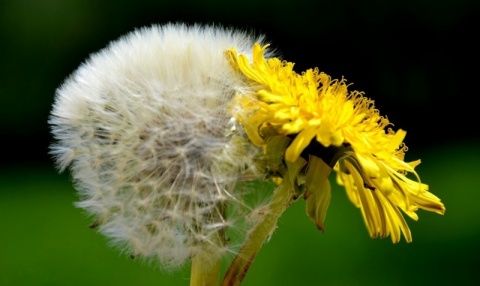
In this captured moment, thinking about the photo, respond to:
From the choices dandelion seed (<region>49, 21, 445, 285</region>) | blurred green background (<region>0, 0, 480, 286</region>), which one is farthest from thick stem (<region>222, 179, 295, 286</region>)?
blurred green background (<region>0, 0, 480, 286</region>)

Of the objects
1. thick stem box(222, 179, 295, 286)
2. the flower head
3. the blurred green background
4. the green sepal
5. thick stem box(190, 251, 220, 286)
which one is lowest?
thick stem box(190, 251, 220, 286)

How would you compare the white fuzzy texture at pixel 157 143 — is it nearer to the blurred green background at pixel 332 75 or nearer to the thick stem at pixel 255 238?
the thick stem at pixel 255 238

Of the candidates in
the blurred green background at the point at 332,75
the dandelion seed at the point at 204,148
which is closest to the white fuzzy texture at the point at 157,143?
the dandelion seed at the point at 204,148

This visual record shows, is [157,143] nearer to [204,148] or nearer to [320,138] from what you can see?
[204,148]

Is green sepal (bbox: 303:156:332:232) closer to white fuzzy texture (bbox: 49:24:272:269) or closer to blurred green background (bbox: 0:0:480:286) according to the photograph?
white fuzzy texture (bbox: 49:24:272:269)

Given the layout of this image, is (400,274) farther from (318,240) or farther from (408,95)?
(408,95)

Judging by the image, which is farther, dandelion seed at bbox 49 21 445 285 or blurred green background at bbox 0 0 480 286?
blurred green background at bbox 0 0 480 286

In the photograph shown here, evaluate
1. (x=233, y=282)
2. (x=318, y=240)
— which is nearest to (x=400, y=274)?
(x=318, y=240)

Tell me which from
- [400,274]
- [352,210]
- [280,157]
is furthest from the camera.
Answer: [352,210]
